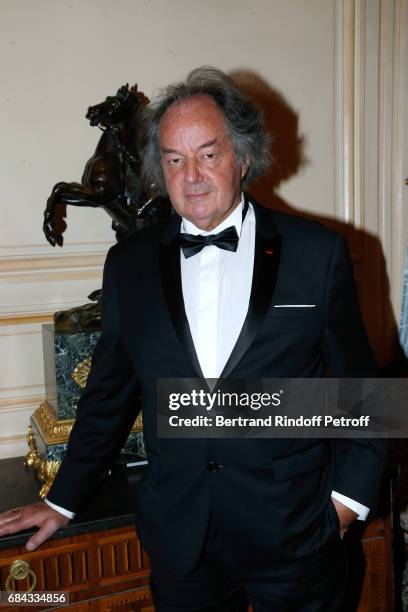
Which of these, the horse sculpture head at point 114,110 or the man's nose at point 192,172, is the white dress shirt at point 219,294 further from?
the horse sculpture head at point 114,110

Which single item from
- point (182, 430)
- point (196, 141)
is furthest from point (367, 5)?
point (182, 430)

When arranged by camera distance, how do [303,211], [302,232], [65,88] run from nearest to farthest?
[302,232] → [65,88] → [303,211]

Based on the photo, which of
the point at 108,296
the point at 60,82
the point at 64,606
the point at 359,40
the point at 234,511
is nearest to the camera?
the point at 234,511

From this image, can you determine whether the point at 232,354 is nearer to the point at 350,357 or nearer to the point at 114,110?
the point at 350,357

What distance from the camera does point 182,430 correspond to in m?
1.41

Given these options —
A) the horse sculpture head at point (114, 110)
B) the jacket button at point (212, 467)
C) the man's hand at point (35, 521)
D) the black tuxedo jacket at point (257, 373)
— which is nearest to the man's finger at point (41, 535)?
the man's hand at point (35, 521)

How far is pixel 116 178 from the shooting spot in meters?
1.95

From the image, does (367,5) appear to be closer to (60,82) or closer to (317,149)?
(317,149)

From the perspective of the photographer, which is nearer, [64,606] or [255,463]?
[255,463]

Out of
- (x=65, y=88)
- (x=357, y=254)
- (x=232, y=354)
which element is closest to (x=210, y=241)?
(x=232, y=354)

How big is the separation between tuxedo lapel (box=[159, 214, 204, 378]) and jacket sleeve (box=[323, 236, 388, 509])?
1.06 feet

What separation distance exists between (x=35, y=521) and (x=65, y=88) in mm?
1462

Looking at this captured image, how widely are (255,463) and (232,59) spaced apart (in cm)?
168

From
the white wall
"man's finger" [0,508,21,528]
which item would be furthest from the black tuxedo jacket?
the white wall
